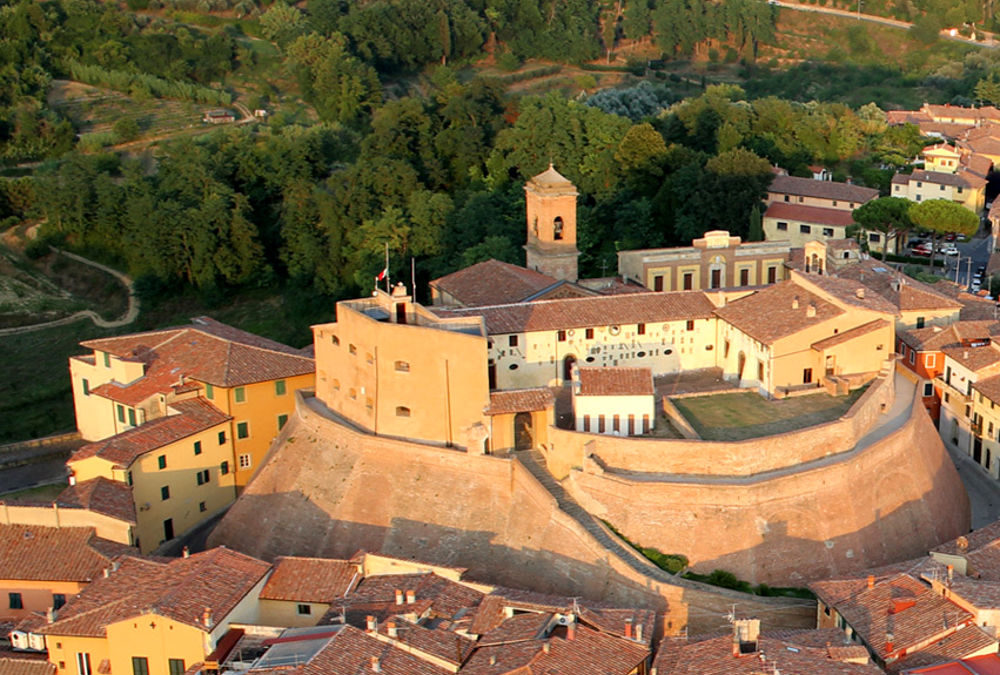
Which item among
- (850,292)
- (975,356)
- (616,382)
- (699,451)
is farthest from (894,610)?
(975,356)

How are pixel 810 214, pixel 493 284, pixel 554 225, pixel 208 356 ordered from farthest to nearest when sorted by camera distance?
pixel 810 214 < pixel 554 225 < pixel 493 284 < pixel 208 356

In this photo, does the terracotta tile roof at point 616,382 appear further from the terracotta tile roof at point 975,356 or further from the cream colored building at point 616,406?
the terracotta tile roof at point 975,356

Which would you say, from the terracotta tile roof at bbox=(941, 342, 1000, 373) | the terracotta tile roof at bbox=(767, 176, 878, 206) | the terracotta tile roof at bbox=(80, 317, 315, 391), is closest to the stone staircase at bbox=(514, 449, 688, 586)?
the terracotta tile roof at bbox=(80, 317, 315, 391)

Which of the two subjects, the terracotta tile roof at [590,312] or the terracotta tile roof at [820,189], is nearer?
the terracotta tile roof at [590,312]

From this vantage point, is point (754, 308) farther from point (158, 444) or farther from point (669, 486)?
point (158, 444)

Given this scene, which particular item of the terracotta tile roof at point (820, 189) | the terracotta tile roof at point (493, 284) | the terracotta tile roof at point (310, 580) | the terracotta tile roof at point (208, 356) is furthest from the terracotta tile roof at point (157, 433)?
the terracotta tile roof at point (820, 189)

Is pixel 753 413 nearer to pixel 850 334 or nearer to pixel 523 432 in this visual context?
pixel 850 334
